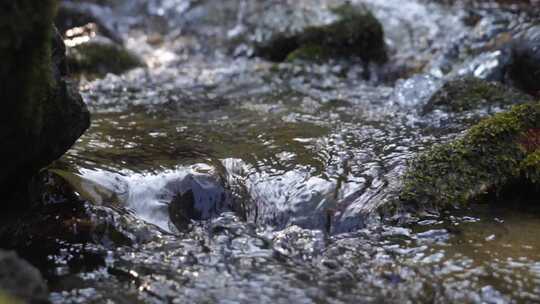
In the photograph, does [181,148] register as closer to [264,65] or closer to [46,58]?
[46,58]

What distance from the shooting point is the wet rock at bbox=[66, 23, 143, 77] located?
10148 mm

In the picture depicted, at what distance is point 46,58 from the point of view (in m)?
3.91

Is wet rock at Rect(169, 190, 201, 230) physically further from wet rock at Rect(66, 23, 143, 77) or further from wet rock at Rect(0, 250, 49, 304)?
wet rock at Rect(66, 23, 143, 77)

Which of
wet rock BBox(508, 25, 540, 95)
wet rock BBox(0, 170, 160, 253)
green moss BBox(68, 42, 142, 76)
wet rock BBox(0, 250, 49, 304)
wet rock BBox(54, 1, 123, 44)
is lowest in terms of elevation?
wet rock BBox(0, 250, 49, 304)

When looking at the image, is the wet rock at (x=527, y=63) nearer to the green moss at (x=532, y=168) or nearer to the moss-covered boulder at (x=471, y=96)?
the moss-covered boulder at (x=471, y=96)

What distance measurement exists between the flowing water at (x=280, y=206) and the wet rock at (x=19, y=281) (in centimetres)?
60

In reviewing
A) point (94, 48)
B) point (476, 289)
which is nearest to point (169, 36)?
point (94, 48)

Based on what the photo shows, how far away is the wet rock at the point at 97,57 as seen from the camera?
1015 centimetres

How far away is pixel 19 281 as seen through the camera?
293cm

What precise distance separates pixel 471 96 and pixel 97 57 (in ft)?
20.1

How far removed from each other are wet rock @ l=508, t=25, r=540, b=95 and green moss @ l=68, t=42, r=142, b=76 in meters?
6.04

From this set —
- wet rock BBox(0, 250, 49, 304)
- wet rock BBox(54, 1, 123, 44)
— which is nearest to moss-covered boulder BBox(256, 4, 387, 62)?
wet rock BBox(54, 1, 123, 44)

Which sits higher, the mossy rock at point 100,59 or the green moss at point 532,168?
the mossy rock at point 100,59

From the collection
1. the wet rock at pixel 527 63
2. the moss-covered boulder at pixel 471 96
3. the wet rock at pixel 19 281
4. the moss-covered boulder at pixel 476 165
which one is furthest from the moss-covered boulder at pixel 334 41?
the wet rock at pixel 19 281
